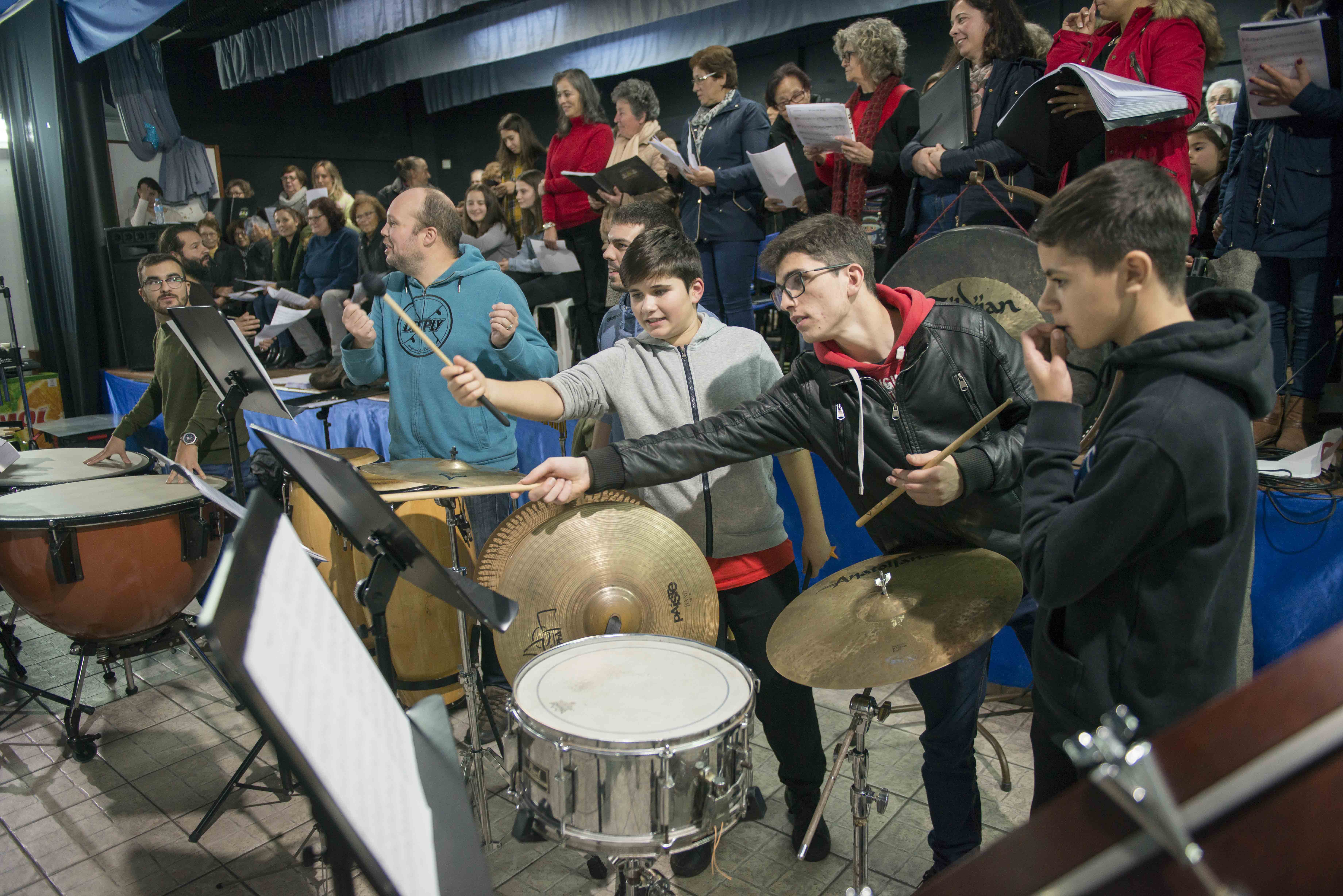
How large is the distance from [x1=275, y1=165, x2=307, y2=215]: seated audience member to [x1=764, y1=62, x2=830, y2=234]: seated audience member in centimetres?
520

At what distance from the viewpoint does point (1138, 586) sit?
4.23ft

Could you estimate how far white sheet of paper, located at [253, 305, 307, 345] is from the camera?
17.0 ft

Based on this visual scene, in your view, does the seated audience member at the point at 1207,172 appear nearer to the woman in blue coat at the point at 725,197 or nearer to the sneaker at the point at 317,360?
the woman in blue coat at the point at 725,197

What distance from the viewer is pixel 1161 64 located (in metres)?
2.77

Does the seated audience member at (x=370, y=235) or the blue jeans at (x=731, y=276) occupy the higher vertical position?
the seated audience member at (x=370, y=235)

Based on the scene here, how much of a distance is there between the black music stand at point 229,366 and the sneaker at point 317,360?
12.0 ft

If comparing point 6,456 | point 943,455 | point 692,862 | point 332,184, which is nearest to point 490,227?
point 332,184

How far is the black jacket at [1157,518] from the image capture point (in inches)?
46.7

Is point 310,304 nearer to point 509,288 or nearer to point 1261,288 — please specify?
point 509,288

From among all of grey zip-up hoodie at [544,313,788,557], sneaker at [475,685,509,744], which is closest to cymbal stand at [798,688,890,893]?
grey zip-up hoodie at [544,313,788,557]

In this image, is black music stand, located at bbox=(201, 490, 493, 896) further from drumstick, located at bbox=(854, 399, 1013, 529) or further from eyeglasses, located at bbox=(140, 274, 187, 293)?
eyeglasses, located at bbox=(140, 274, 187, 293)

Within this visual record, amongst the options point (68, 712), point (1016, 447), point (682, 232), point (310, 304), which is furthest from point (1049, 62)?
point (310, 304)

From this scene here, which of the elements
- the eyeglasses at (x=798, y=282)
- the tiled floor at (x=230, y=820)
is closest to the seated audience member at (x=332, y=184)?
the tiled floor at (x=230, y=820)

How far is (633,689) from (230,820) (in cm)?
169
